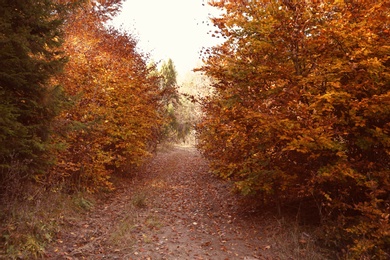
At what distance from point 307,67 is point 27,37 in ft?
23.7

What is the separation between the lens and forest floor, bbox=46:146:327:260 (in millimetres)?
7176

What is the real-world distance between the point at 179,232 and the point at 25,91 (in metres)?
5.65

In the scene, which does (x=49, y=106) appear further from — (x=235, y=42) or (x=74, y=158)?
(x=235, y=42)

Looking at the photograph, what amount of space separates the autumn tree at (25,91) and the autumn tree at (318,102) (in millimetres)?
4675

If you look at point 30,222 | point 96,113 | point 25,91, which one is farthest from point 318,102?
point 96,113

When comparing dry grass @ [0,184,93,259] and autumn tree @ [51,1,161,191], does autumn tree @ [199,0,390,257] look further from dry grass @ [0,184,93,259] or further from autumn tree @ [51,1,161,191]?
dry grass @ [0,184,93,259]

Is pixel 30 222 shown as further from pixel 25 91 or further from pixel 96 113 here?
pixel 96 113

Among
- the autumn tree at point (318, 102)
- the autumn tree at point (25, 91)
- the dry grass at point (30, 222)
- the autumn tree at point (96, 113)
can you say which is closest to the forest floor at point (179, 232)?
the dry grass at point (30, 222)

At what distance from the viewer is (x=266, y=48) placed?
26.5 feet

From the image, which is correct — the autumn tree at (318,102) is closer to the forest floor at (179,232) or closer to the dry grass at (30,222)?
the forest floor at (179,232)

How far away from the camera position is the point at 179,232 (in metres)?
8.72

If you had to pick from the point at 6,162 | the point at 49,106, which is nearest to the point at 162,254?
the point at 6,162

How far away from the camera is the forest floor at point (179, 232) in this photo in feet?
23.5

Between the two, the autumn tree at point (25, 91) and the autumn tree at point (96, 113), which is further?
the autumn tree at point (96, 113)
